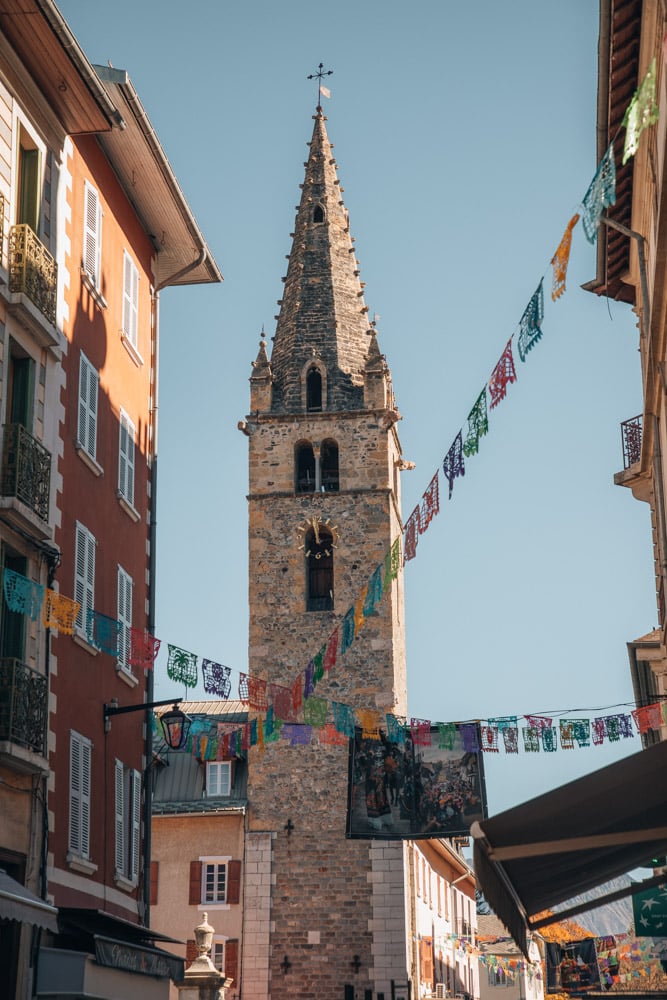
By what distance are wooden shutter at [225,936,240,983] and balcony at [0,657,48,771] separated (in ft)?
78.5

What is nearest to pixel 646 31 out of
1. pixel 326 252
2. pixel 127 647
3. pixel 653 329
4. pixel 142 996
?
pixel 653 329

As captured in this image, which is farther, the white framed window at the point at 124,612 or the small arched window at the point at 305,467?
the small arched window at the point at 305,467

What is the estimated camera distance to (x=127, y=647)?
17.5m

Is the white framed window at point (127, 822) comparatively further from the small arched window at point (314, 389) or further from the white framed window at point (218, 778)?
the small arched window at point (314, 389)

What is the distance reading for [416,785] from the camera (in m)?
25.5

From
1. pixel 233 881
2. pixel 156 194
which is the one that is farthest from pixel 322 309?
pixel 156 194

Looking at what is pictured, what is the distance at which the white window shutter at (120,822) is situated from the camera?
55.8 feet

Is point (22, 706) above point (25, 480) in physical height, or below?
below

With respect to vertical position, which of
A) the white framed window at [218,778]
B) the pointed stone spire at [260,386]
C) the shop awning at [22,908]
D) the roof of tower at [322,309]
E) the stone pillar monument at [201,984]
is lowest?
the stone pillar monument at [201,984]

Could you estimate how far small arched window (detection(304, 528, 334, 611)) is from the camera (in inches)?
1580

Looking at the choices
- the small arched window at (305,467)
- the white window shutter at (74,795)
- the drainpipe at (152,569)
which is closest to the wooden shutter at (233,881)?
the small arched window at (305,467)

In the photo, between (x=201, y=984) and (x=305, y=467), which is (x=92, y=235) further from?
(x=305, y=467)

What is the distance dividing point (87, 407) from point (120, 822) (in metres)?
4.90

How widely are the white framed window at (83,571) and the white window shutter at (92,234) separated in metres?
3.20
